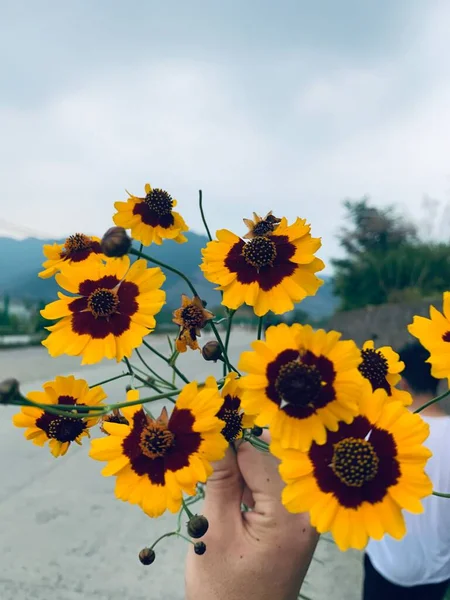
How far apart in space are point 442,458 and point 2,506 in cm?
249

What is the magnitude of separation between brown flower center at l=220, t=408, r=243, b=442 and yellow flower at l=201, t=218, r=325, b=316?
0.29 ft

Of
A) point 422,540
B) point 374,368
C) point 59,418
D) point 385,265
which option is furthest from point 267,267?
point 385,265

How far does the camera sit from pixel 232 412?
443 mm

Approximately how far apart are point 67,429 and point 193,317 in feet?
0.49

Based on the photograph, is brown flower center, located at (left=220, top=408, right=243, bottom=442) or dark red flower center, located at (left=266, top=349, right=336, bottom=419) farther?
brown flower center, located at (left=220, top=408, right=243, bottom=442)

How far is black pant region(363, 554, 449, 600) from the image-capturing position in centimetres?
167

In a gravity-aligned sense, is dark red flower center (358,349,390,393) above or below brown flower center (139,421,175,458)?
above

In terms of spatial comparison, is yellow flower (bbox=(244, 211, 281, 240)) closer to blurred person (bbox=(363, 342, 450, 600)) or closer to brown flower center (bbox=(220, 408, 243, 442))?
brown flower center (bbox=(220, 408, 243, 442))

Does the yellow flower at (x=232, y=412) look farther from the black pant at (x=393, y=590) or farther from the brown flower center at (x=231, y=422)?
the black pant at (x=393, y=590)

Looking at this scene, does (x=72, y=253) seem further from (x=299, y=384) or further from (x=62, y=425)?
(x=299, y=384)

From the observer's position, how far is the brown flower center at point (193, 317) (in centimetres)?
52

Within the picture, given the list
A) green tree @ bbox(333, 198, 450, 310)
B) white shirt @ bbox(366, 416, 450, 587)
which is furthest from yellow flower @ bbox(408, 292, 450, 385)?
green tree @ bbox(333, 198, 450, 310)

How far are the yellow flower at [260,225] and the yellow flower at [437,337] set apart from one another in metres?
0.15

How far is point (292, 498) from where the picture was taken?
0.32m
